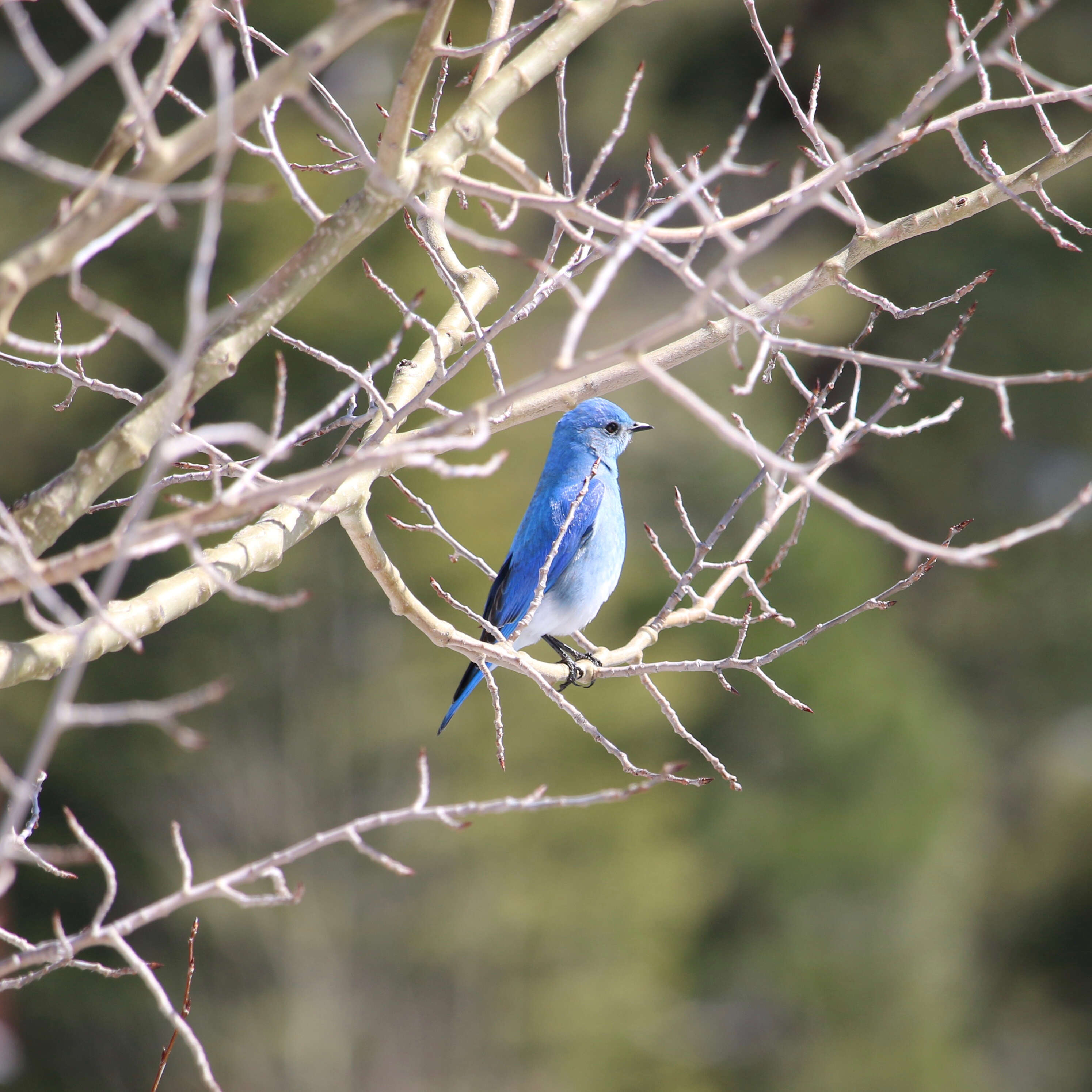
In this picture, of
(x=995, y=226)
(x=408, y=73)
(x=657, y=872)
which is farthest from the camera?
(x=995, y=226)

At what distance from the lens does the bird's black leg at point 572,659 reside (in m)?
3.59

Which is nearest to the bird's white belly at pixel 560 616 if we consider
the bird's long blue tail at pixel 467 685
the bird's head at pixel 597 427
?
the bird's long blue tail at pixel 467 685

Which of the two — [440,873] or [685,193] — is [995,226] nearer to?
[440,873]

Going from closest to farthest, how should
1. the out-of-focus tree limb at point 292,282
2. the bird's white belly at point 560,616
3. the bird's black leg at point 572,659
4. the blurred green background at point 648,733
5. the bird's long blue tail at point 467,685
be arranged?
the out-of-focus tree limb at point 292,282 < the bird's black leg at point 572,659 < the bird's long blue tail at point 467,685 < the bird's white belly at point 560,616 < the blurred green background at point 648,733

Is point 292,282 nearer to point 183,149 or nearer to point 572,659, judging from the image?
point 183,149

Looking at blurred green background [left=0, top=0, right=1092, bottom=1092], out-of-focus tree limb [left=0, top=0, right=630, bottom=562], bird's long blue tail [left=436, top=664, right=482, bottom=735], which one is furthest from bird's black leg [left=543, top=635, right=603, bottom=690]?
blurred green background [left=0, top=0, right=1092, bottom=1092]

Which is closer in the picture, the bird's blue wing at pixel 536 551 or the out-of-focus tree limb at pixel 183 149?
the out-of-focus tree limb at pixel 183 149

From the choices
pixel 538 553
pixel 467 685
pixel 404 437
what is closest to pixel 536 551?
pixel 538 553

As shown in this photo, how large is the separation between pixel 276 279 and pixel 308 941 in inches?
278

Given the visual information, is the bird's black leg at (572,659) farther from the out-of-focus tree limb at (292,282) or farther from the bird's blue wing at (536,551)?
the out-of-focus tree limb at (292,282)

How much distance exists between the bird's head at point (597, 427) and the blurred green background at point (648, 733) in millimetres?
3441

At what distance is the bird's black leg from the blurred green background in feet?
11.0

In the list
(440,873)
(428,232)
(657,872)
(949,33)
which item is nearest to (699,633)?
(657,872)

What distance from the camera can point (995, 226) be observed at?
43.6 ft
